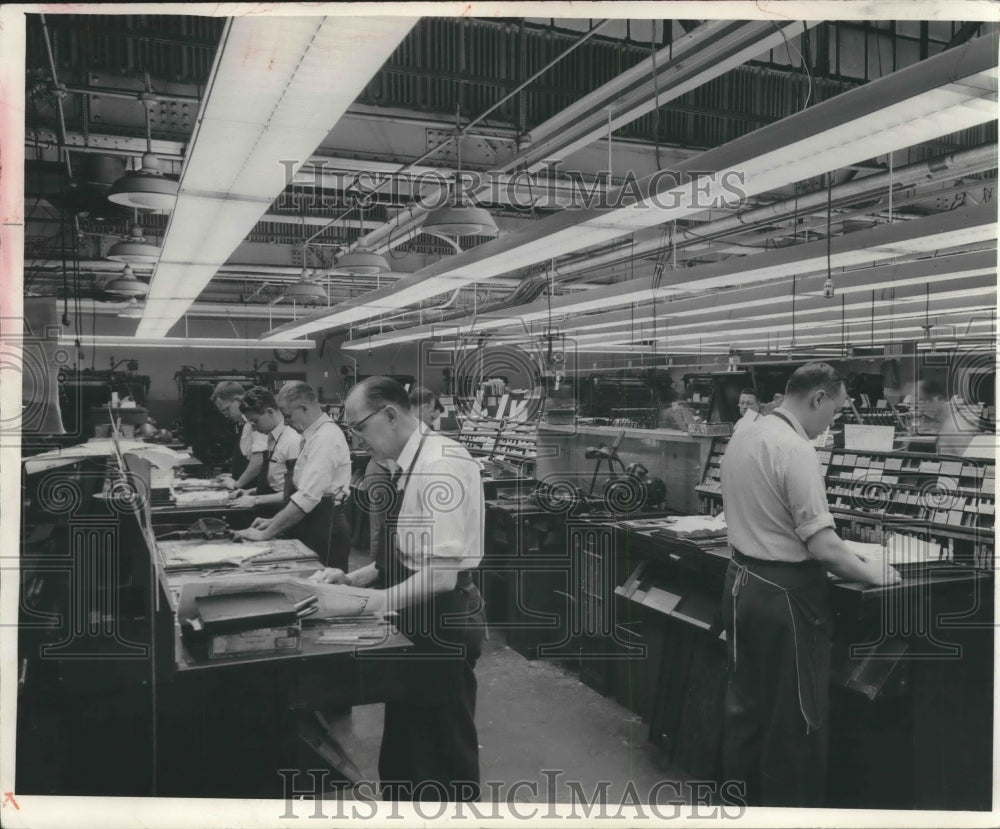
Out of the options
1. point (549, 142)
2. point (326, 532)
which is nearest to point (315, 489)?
point (326, 532)

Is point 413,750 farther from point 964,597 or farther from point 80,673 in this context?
point 964,597

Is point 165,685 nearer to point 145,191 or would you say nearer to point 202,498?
point 145,191

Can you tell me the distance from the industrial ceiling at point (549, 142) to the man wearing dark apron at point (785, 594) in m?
0.88

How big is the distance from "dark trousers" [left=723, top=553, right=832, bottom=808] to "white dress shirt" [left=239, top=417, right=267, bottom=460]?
13.3 ft

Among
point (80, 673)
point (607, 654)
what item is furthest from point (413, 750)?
point (607, 654)

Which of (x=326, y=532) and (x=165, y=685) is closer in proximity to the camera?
(x=165, y=685)

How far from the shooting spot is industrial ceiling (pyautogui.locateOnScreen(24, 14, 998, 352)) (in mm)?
1891

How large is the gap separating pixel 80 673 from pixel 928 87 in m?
2.83

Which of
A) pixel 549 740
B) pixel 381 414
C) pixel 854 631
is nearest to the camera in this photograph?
pixel 381 414

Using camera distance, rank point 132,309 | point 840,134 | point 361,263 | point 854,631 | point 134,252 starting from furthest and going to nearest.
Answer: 1. point 132,309
2. point 361,263
3. point 134,252
4. point 854,631
5. point 840,134

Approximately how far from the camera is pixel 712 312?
6.16 metres

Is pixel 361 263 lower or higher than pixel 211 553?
higher

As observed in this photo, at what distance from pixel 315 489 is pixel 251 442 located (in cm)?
234

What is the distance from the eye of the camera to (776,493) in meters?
2.73
